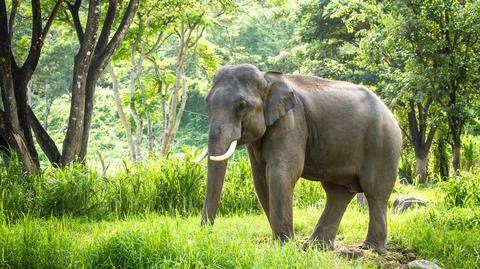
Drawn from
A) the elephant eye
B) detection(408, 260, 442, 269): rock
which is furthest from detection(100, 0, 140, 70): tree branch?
detection(408, 260, 442, 269): rock

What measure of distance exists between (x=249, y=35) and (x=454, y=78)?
23.5 metres

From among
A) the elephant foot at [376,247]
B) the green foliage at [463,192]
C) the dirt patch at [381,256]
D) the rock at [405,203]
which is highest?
the green foliage at [463,192]

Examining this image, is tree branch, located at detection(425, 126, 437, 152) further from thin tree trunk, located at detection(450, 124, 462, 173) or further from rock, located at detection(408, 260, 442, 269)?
rock, located at detection(408, 260, 442, 269)

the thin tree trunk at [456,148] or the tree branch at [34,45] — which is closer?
the tree branch at [34,45]

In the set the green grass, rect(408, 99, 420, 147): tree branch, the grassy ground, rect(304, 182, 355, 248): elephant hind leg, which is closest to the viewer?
the grassy ground

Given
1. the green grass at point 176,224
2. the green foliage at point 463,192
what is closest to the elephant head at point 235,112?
the green grass at point 176,224

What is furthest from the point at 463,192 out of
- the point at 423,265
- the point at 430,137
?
the point at 430,137

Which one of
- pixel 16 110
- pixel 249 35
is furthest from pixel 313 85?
pixel 249 35

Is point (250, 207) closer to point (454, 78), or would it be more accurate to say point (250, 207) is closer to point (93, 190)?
point (93, 190)

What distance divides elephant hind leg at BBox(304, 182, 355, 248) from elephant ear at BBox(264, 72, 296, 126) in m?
1.17

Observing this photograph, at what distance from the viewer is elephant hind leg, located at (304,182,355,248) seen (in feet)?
18.3

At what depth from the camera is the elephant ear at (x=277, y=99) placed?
4898 mm

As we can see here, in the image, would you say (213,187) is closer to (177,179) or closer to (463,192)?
(177,179)

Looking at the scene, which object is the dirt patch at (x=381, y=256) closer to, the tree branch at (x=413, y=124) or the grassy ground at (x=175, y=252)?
the grassy ground at (x=175, y=252)
